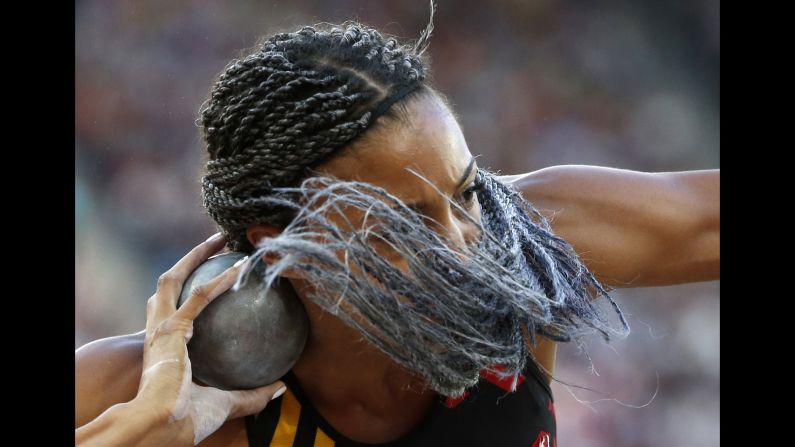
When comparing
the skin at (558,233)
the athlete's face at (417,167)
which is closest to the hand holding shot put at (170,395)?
the skin at (558,233)

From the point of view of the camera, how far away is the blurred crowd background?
17.4 feet

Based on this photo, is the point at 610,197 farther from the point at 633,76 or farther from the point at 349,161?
the point at 633,76

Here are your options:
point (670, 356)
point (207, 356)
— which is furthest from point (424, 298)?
point (670, 356)

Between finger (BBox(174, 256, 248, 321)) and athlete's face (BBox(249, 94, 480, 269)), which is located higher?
athlete's face (BBox(249, 94, 480, 269))

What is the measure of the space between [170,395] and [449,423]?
812 millimetres

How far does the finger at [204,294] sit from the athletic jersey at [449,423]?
18.3 inches

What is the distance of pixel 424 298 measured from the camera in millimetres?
2072

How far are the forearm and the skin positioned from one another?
12 cm

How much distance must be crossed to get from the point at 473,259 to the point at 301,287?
509 millimetres

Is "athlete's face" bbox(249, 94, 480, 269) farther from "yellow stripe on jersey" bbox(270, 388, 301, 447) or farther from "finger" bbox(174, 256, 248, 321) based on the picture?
"yellow stripe on jersey" bbox(270, 388, 301, 447)

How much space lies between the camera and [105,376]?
2.44 m

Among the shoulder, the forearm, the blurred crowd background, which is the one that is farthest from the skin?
the blurred crowd background

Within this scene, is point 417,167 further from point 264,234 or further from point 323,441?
point 323,441

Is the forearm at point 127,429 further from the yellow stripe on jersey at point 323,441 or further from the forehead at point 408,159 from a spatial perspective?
the forehead at point 408,159
